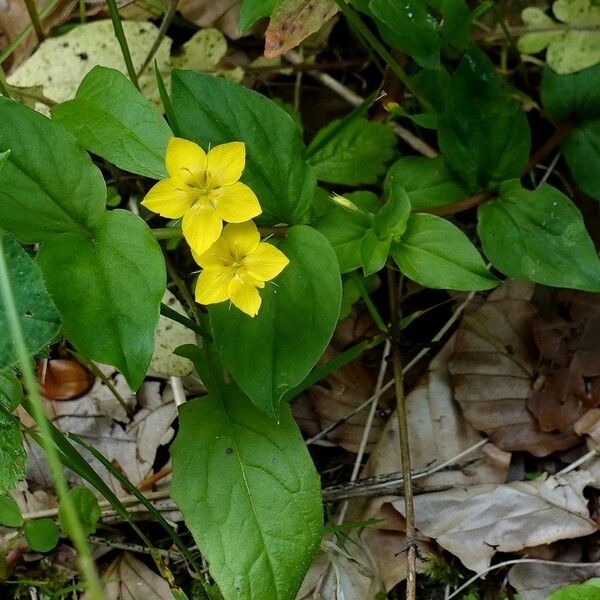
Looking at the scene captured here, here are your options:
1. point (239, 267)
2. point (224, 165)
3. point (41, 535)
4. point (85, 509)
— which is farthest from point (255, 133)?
point (41, 535)

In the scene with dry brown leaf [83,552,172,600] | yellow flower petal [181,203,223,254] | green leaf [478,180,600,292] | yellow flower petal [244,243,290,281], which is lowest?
dry brown leaf [83,552,172,600]

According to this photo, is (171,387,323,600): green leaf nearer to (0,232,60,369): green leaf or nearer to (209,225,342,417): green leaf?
(209,225,342,417): green leaf

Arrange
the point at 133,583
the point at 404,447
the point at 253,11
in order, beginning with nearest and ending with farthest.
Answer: the point at 253,11 → the point at 404,447 → the point at 133,583

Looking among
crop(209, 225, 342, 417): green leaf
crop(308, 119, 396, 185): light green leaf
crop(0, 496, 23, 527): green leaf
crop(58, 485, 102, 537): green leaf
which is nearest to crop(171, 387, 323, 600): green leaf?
crop(209, 225, 342, 417): green leaf

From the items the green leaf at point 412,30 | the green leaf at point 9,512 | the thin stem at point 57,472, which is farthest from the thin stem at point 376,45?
the green leaf at point 9,512

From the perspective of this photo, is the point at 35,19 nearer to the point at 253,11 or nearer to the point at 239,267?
the point at 253,11

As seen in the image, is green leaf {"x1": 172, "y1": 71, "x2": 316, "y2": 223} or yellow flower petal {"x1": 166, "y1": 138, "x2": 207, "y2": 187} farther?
green leaf {"x1": 172, "y1": 71, "x2": 316, "y2": 223}
